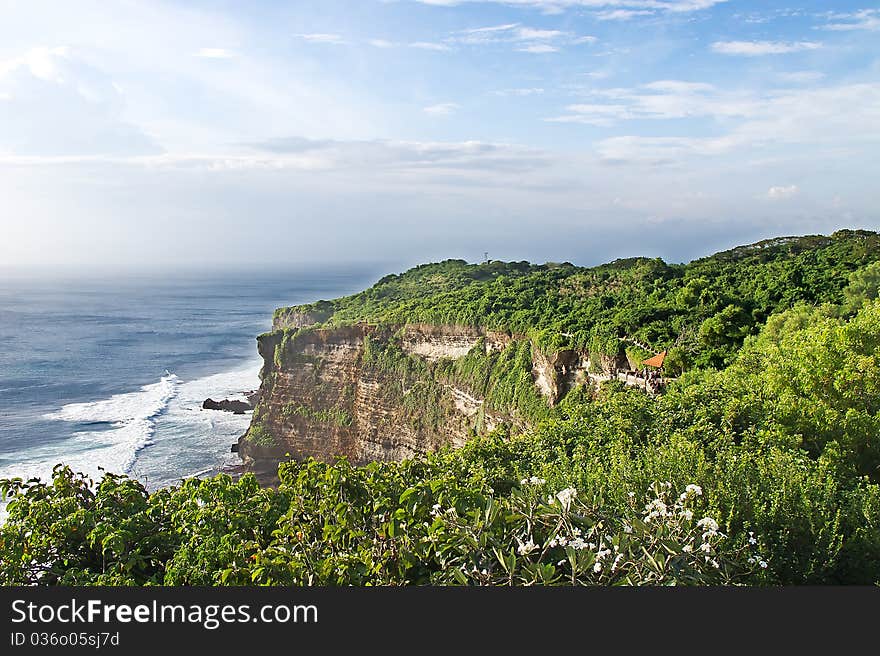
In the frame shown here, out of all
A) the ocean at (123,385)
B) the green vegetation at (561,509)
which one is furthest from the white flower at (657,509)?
the ocean at (123,385)

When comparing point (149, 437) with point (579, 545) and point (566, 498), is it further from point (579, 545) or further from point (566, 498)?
point (579, 545)

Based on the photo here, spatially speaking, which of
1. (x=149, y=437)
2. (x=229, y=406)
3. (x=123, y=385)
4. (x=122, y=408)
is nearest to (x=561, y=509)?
(x=149, y=437)

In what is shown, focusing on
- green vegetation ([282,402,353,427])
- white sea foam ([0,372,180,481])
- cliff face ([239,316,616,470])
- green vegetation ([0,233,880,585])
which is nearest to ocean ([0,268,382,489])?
white sea foam ([0,372,180,481])

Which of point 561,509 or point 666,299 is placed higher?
point 666,299

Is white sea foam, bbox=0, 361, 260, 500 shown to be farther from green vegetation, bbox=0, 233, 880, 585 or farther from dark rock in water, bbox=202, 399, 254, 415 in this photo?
green vegetation, bbox=0, 233, 880, 585

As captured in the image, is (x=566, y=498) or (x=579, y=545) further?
(x=566, y=498)

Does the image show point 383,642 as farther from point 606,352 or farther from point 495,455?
point 606,352
